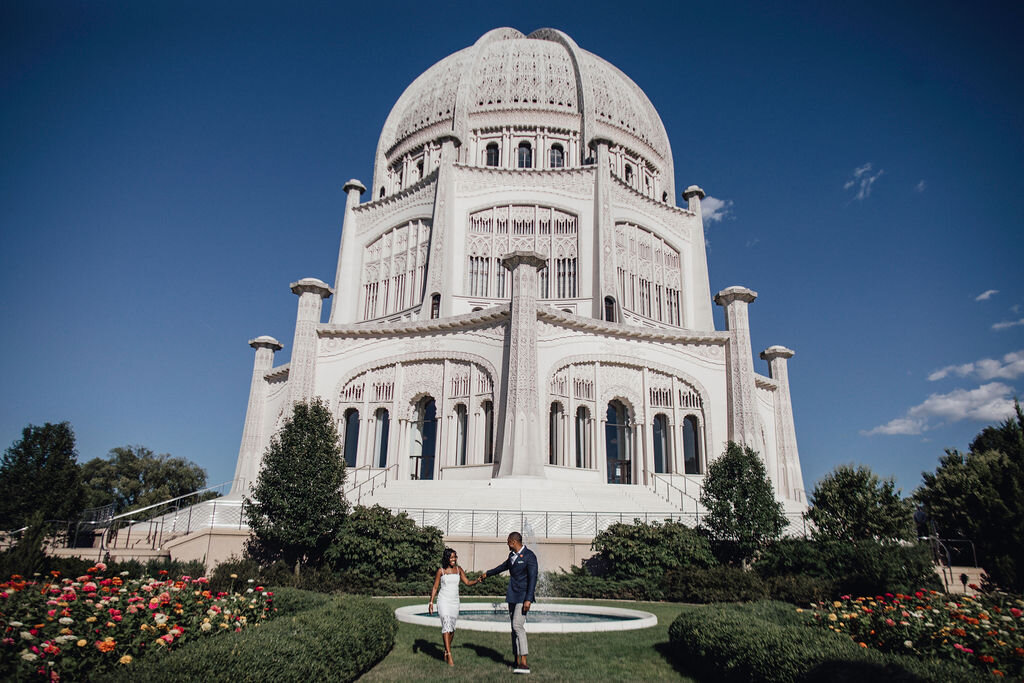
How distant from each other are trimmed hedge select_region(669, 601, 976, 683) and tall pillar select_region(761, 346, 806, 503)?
84.2ft

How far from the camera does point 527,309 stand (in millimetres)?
26281

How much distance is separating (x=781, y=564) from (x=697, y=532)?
233 cm

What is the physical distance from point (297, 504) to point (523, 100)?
32.3 metres

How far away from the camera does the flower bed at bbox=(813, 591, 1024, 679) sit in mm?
6895

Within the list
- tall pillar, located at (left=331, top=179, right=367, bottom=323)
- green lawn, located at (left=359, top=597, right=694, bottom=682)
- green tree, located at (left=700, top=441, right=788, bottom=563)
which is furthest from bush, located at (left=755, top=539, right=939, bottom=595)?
tall pillar, located at (left=331, top=179, right=367, bottom=323)

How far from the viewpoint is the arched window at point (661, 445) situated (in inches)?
1166

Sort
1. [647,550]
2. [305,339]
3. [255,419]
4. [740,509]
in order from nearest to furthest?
1. [647,550]
2. [740,509]
3. [305,339]
4. [255,419]

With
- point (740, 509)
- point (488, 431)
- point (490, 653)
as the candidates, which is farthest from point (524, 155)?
point (490, 653)

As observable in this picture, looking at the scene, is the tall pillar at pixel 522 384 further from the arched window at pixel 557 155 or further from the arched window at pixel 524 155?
the arched window at pixel 557 155

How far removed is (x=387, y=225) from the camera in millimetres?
39844

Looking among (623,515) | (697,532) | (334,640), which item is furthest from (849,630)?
(623,515)

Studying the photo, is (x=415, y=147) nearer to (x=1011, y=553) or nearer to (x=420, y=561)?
(x=420, y=561)

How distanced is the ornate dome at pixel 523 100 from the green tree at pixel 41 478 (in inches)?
988

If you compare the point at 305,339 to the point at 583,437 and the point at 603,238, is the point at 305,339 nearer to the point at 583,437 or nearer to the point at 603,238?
the point at 583,437
